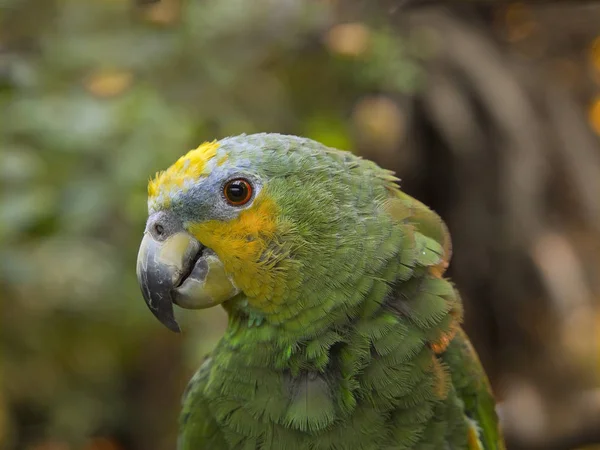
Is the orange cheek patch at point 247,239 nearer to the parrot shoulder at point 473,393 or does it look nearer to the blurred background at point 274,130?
the parrot shoulder at point 473,393

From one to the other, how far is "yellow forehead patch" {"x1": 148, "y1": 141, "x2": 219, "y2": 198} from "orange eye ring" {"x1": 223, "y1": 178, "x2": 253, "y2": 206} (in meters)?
0.04

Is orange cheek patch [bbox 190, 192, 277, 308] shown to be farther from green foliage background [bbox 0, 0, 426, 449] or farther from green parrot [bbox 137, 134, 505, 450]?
green foliage background [bbox 0, 0, 426, 449]

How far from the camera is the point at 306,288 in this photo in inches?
32.9

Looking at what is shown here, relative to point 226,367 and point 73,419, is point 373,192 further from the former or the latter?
point 73,419


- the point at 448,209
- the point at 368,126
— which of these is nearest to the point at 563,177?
the point at 448,209

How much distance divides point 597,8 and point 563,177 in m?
0.60

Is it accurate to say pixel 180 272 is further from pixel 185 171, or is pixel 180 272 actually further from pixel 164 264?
pixel 185 171

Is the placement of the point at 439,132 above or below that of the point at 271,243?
above

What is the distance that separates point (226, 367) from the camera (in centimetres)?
90

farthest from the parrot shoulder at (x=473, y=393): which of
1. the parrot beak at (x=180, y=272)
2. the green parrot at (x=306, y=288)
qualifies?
the parrot beak at (x=180, y=272)

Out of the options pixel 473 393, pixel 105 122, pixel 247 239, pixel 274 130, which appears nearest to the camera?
pixel 247 239

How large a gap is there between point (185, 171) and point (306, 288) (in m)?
0.22

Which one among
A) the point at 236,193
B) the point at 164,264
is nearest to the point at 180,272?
the point at 164,264

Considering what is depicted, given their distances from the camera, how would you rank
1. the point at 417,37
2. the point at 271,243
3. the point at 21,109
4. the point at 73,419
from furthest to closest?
the point at 417,37 < the point at 73,419 < the point at 21,109 < the point at 271,243
